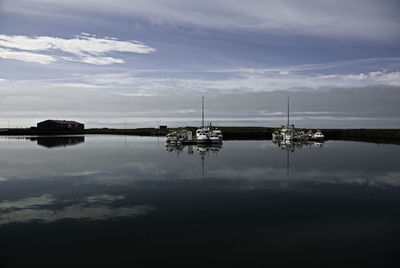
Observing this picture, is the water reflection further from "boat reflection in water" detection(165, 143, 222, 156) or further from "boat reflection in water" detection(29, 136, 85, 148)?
"boat reflection in water" detection(29, 136, 85, 148)

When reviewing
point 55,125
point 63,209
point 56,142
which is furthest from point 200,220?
point 55,125

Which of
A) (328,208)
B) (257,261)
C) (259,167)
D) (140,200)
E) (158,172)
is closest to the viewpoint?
(257,261)

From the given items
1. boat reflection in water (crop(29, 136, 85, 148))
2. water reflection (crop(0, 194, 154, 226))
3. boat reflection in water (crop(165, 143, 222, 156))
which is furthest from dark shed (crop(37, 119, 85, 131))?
water reflection (crop(0, 194, 154, 226))

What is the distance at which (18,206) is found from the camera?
22.8m

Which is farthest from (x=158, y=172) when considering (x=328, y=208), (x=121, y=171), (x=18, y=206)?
(x=328, y=208)

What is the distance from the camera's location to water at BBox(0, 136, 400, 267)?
46.6 ft

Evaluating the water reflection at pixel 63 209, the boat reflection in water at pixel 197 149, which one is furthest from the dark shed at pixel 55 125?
the water reflection at pixel 63 209

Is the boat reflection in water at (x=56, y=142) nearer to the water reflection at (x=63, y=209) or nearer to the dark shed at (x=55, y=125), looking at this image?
the dark shed at (x=55, y=125)

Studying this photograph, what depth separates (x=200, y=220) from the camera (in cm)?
1945

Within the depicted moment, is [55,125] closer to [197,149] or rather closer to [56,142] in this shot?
[56,142]

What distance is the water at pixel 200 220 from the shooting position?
14.2 m

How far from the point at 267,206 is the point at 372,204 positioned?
791 centimetres

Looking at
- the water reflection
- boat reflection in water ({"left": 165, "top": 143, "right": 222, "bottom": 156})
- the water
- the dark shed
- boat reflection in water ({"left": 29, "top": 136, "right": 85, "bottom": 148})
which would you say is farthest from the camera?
the dark shed

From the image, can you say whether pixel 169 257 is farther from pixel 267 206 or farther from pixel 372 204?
pixel 372 204
